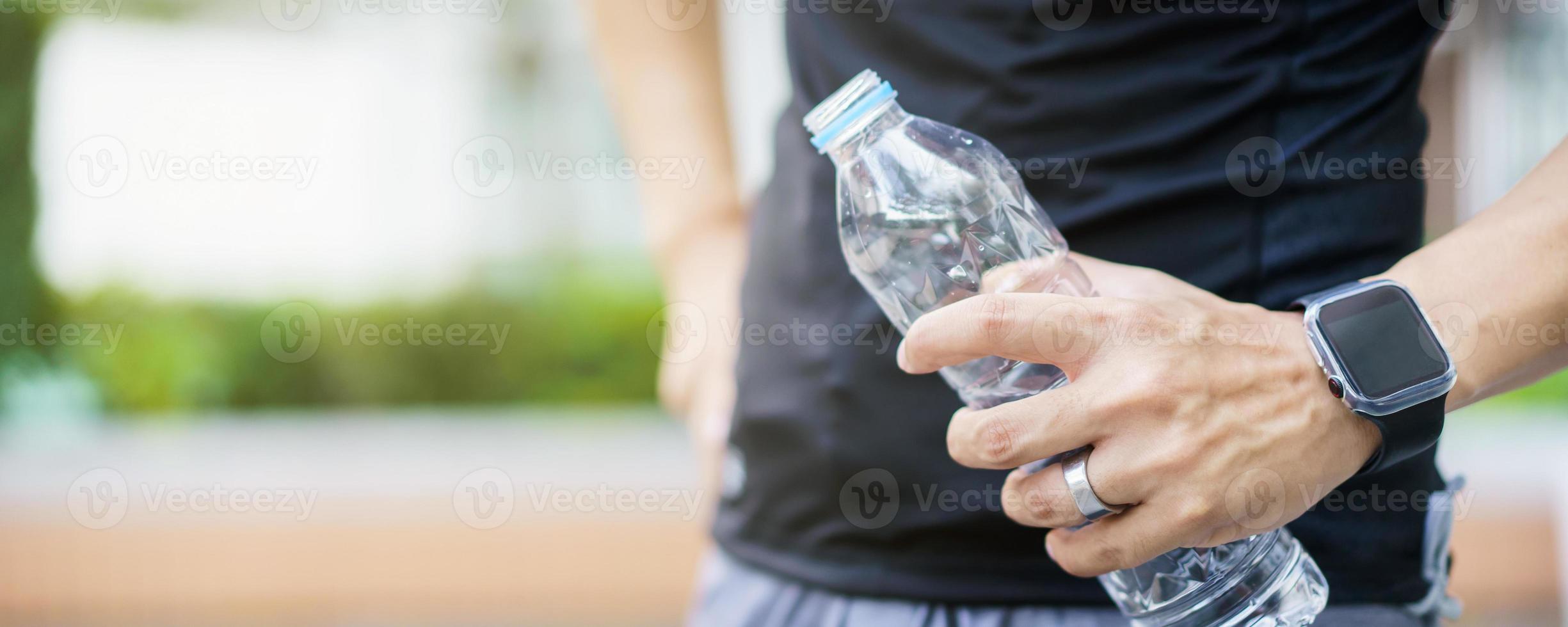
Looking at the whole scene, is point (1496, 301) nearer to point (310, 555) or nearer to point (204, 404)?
point (310, 555)

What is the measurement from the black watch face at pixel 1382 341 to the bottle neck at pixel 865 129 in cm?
34

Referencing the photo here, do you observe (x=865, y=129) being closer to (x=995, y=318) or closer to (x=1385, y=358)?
(x=995, y=318)

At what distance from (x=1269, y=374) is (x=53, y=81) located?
606cm

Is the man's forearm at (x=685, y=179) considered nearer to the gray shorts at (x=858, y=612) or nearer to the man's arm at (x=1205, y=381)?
the gray shorts at (x=858, y=612)

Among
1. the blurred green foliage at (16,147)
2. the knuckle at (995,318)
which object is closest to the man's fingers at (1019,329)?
the knuckle at (995,318)

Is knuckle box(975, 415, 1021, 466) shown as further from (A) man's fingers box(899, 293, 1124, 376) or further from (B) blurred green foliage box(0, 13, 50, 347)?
(B) blurred green foliage box(0, 13, 50, 347)

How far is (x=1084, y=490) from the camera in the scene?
0.65 m

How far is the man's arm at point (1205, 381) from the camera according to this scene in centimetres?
63

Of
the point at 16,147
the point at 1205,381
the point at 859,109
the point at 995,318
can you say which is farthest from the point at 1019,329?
the point at 16,147

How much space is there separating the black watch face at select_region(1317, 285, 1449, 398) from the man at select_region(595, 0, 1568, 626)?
0.07 feet

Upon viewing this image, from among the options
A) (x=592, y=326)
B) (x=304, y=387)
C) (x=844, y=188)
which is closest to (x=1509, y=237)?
(x=844, y=188)

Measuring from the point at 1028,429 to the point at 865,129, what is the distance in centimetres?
28

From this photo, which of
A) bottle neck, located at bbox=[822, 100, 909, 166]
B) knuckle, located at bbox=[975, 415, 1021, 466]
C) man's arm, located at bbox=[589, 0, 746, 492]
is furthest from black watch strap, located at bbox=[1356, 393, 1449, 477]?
man's arm, located at bbox=[589, 0, 746, 492]

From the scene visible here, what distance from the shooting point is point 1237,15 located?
2.52ft
